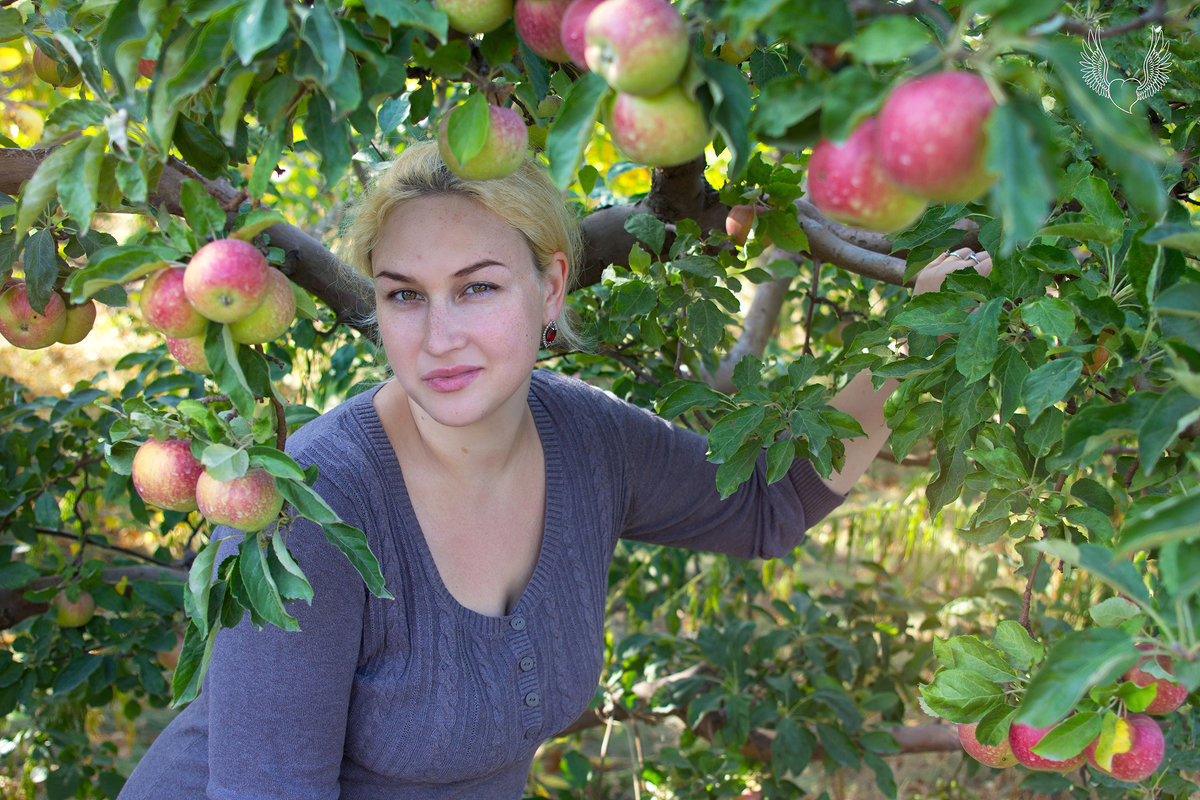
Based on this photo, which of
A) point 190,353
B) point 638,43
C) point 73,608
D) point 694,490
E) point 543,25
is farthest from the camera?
point 73,608

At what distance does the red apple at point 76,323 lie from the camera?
1239 millimetres

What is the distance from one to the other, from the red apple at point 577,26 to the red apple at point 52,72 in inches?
32.3

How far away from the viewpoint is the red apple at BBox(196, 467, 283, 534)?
0.80m

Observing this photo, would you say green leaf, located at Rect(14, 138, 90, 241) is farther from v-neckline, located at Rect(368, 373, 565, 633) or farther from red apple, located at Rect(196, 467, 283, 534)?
v-neckline, located at Rect(368, 373, 565, 633)

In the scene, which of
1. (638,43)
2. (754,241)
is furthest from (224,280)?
(754,241)

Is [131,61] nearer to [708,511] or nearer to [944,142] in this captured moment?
[944,142]

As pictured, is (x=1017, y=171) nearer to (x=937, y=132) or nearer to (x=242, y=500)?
(x=937, y=132)

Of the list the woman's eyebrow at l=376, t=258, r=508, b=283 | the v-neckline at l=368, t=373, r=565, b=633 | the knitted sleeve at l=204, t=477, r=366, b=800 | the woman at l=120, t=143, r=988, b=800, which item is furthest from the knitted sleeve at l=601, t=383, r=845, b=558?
the knitted sleeve at l=204, t=477, r=366, b=800

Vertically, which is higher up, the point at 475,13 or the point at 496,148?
the point at 475,13

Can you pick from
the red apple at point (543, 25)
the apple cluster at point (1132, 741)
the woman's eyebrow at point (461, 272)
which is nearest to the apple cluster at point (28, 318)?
the woman's eyebrow at point (461, 272)

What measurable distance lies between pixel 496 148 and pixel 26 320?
0.75 m

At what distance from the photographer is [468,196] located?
1.35 meters

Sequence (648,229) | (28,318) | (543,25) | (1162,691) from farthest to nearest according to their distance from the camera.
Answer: (648,229) → (28,318) → (1162,691) → (543,25)

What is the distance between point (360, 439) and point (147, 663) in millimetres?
925
